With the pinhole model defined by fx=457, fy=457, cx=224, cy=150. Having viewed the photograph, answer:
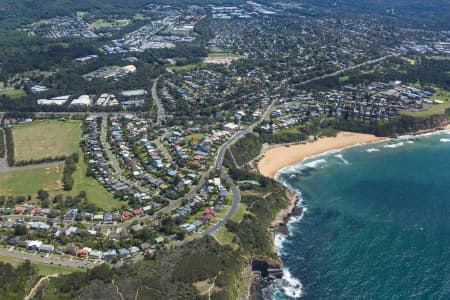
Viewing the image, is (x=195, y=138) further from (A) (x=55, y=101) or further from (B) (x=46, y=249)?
(A) (x=55, y=101)

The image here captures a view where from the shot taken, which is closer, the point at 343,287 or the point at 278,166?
the point at 343,287

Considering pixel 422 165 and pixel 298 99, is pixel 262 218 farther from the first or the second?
pixel 298 99

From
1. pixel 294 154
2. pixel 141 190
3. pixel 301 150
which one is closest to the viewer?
pixel 141 190

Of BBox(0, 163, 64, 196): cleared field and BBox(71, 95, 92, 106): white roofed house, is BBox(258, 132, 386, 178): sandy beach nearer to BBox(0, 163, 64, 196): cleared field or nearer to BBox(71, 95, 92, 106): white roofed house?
BBox(0, 163, 64, 196): cleared field

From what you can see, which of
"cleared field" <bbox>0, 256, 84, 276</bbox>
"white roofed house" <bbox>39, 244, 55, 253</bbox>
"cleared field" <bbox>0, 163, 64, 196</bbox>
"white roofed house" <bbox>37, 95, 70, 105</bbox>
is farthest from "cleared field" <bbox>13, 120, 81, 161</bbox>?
"cleared field" <bbox>0, 256, 84, 276</bbox>

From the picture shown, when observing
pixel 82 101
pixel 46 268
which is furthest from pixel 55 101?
pixel 46 268

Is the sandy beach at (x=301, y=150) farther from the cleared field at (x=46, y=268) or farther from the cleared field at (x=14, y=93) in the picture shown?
the cleared field at (x=14, y=93)

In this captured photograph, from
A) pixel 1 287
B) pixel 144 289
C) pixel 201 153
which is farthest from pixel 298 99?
pixel 1 287
